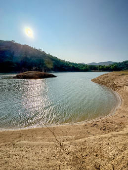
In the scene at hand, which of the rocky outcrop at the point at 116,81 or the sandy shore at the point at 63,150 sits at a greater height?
the rocky outcrop at the point at 116,81

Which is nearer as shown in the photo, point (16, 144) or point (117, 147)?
point (117, 147)

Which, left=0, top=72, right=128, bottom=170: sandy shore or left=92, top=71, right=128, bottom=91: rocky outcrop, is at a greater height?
left=92, top=71, right=128, bottom=91: rocky outcrop

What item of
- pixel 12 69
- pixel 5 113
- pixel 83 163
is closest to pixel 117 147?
pixel 83 163

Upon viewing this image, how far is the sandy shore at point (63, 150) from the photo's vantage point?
3.39 meters

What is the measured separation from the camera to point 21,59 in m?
109

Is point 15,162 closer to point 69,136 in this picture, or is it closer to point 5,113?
point 69,136

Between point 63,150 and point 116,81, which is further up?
point 116,81

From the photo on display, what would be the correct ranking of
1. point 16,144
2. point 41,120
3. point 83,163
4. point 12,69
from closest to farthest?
point 83,163 → point 16,144 → point 41,120 → point 12,69

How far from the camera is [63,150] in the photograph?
4.26m

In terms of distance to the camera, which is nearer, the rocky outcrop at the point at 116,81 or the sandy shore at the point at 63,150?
the sandy shore at the point at 63,150

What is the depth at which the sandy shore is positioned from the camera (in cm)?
339

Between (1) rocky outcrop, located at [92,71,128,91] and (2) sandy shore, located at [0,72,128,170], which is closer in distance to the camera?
(2) sandy shore, located at [0,72,128,170]

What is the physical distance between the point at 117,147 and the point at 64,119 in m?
4.55

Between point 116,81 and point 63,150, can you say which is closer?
point 63,150
